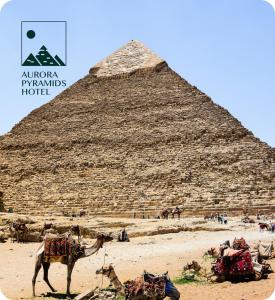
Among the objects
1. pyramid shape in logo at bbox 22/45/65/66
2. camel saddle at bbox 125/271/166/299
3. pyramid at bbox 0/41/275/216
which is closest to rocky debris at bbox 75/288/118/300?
camel saddle at bbox 125/271/166/299

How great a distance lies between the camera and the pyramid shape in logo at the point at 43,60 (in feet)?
38.7

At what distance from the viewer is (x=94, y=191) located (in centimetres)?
5372

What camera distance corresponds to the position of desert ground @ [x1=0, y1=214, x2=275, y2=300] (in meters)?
8.59

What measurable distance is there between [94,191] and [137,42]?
89.9 feet

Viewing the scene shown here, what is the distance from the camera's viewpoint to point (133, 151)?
62750 mm

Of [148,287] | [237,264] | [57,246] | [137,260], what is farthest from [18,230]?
[148,287]

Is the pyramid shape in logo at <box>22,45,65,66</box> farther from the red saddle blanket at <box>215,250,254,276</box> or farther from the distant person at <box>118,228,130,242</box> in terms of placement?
the distant person at <box>118,228,130,242</box>

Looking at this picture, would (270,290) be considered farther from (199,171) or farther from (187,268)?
(199,171)

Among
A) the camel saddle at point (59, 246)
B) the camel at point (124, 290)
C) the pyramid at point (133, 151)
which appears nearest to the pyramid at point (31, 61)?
the camel saddle at point (59, 246)

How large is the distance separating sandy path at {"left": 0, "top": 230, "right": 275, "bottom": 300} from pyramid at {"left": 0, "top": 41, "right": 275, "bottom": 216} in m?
26.5

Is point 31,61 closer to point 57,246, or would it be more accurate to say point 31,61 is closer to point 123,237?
point 57,246

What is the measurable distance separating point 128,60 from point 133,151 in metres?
16.2

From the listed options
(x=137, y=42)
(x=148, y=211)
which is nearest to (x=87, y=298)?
(x=148, y=211)

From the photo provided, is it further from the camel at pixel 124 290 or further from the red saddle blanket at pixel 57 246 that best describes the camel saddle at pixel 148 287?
the red saddle blanket at pixel 57 246
